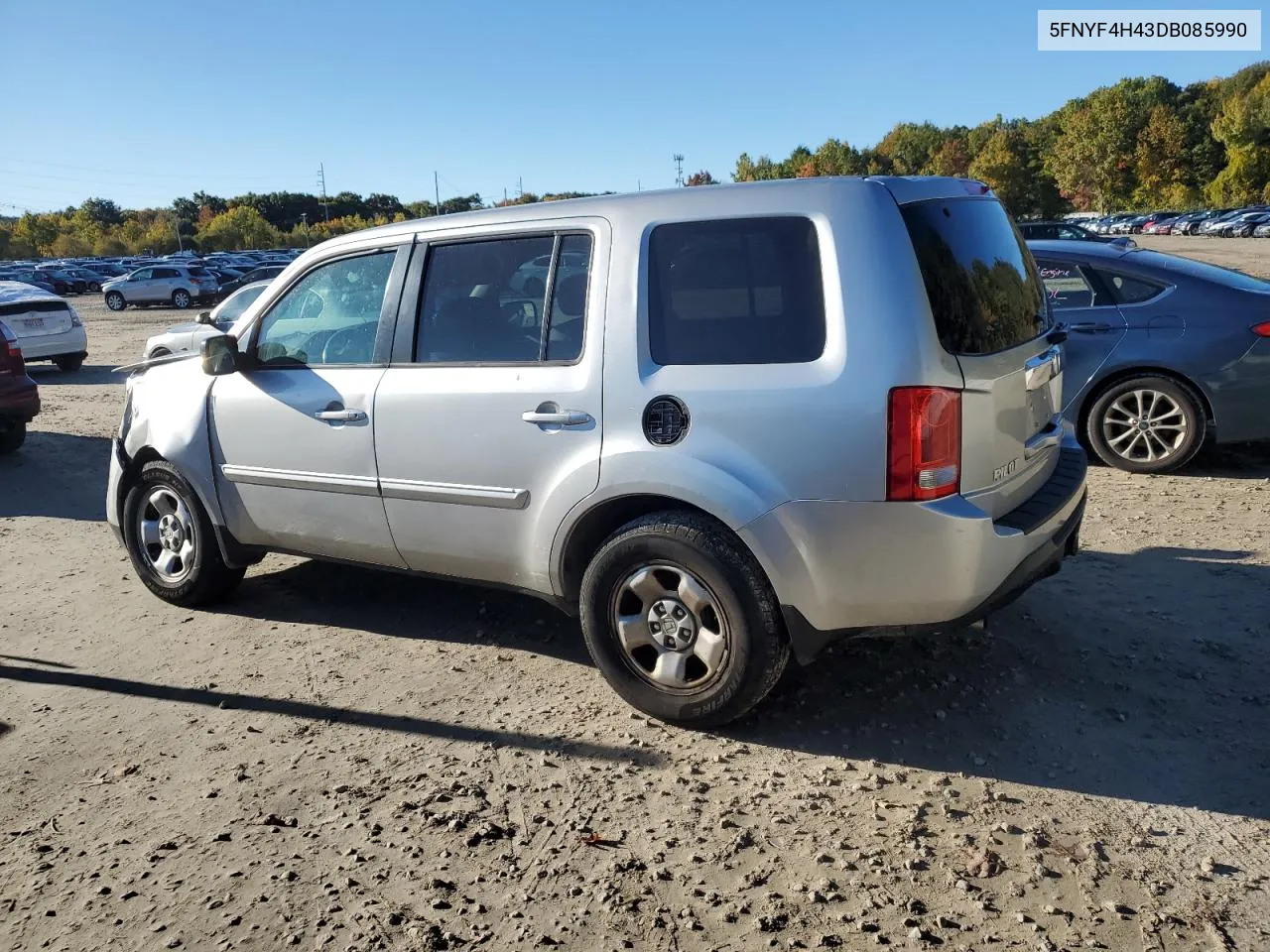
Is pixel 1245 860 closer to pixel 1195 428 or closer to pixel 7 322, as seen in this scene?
pixel 1195 428

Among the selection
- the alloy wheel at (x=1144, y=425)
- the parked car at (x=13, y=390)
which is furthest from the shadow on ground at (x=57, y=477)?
the alloy wheel at (x=1144, y=425)

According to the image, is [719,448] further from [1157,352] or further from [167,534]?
[1157,352]

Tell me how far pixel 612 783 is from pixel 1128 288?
5693 millimetres

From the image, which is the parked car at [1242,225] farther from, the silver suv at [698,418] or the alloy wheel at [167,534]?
the alloy wheel at [167,534]

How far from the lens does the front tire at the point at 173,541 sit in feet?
17.6

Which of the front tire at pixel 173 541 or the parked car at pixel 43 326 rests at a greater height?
the parked car at pixel 43 326

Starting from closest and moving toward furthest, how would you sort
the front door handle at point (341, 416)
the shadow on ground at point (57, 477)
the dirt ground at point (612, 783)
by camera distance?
the dirt ground at point (612, 783), the front door handle at point (341, 416), the shadow on ground at point (57, 477)

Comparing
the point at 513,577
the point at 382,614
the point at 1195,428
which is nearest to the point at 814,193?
the point at 513,577

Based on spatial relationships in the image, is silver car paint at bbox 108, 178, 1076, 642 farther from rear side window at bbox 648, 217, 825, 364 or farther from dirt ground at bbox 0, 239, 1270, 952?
dirt ground at bbox 0, 239, 1270, 952

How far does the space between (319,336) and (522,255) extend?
124 centimetres

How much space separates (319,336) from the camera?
4906 millimetres

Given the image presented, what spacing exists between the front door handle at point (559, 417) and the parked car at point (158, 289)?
38.8 meters

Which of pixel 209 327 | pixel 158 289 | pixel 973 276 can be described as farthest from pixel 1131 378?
pixel 158 289

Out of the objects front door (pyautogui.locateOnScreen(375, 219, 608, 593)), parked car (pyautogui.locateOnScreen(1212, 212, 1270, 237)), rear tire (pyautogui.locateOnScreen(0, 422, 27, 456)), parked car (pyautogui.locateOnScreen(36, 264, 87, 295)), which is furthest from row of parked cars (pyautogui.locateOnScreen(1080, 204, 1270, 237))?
front door (pyautogui.locateOnScreen(375, 219, 608, 593))
